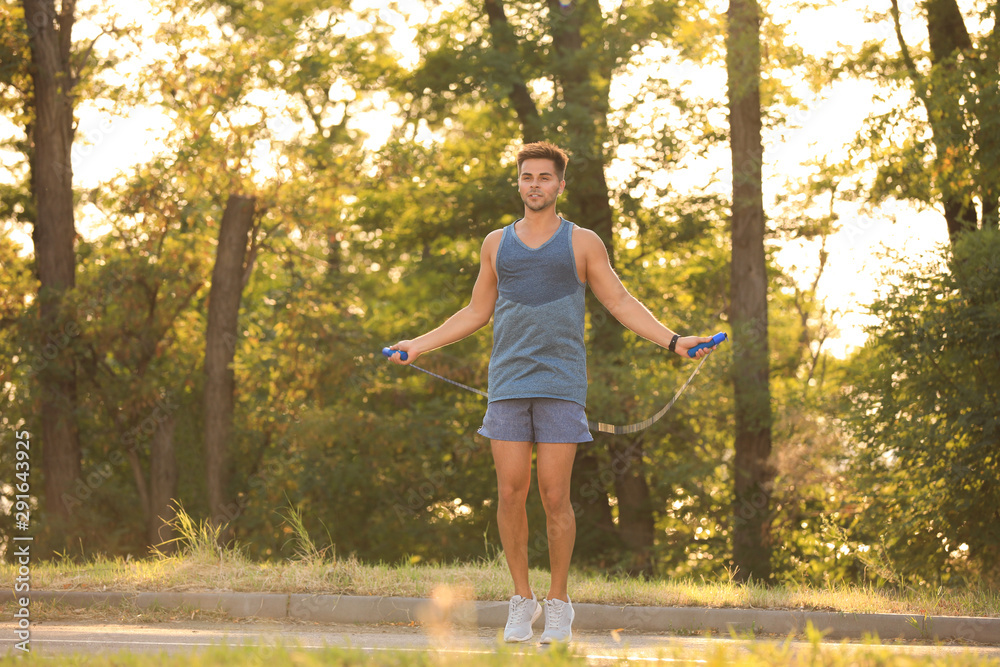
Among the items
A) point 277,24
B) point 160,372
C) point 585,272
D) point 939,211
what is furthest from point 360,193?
point 585,272

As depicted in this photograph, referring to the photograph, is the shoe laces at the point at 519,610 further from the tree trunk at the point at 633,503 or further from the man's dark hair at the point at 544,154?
the tree trunk at the point at 633,503

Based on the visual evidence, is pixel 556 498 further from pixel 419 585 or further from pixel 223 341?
pixel 223 341

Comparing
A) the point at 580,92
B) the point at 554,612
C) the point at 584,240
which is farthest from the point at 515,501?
the point at 580,92

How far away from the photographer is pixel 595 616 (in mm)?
6395

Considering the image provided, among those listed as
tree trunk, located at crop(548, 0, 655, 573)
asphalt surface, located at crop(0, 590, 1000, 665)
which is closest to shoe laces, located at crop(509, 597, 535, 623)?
asphalt surface, located at crop(0, 590, 1000, 665)

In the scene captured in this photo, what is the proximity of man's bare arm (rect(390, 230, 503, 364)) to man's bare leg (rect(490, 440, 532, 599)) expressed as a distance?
→ 65 cm

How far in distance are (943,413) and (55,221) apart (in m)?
15.5

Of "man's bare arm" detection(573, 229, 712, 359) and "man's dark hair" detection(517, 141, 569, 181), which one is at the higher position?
"man's dark hair" detection(517, 141, 569, 181)

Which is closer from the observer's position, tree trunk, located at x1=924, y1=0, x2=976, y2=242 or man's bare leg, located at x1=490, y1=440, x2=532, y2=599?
man's bare leg, located at x1=490, y1=440, x2=532, y2=599

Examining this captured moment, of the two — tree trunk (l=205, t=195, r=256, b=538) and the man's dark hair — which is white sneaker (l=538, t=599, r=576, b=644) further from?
tree trunk (l=205, t=195, r=256, b=538)

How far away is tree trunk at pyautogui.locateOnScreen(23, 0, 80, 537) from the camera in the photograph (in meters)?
19.0

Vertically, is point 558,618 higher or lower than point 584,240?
lower

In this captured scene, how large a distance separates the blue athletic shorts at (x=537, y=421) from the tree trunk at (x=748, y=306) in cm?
1103

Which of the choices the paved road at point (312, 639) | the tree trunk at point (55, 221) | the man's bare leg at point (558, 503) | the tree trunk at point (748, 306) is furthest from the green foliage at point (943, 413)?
the tree trunk at point (55, 221)
